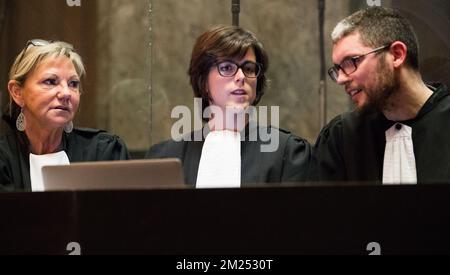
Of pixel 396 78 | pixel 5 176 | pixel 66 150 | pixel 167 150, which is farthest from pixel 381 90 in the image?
pixel 5 176

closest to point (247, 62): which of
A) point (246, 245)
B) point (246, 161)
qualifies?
point (246, 161)

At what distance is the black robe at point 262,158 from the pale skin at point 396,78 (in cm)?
28

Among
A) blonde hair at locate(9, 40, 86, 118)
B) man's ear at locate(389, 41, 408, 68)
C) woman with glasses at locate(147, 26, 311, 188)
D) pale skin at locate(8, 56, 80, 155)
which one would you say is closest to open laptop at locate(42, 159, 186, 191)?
woman with glasses at locate(147, 26, 311, 188)

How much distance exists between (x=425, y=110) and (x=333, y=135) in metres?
0.34

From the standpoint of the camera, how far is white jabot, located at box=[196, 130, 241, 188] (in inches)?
103

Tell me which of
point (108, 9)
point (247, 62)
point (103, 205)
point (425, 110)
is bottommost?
point (103, 205)

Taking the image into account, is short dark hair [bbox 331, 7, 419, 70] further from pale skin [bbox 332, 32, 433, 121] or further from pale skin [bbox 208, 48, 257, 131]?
pale skin [bbox 208, 48, 257, 131]

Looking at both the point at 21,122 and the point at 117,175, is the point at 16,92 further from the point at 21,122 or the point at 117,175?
the point at 117,175

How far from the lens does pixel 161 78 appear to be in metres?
3.13

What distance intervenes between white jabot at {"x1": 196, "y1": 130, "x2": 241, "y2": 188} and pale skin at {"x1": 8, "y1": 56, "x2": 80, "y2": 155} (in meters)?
0.55

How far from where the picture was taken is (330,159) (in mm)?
2602

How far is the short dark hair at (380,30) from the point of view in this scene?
8.46ft
